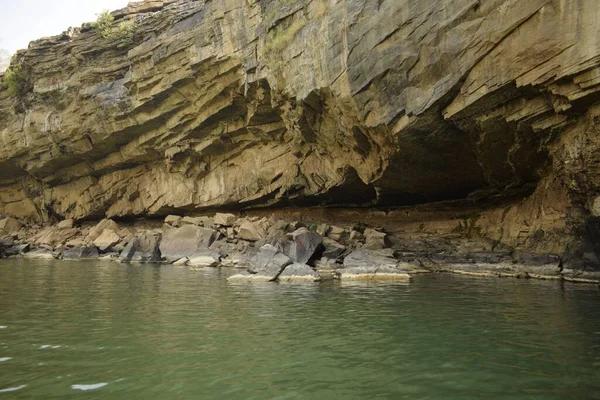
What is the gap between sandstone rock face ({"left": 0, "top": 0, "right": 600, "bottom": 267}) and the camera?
1282 centimetres

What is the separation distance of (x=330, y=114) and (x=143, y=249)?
602 inches

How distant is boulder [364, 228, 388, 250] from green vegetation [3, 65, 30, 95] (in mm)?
31330

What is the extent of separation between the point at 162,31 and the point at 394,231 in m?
19.7

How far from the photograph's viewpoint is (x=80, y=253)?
95.1 feet

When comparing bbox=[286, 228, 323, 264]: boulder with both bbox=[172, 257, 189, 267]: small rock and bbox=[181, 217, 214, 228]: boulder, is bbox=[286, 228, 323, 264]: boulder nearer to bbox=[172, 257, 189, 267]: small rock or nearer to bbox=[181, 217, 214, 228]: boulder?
bbox=[172, 257, 189, 267]: small rock

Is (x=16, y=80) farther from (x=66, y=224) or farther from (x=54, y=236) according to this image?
(x=54, y=236)

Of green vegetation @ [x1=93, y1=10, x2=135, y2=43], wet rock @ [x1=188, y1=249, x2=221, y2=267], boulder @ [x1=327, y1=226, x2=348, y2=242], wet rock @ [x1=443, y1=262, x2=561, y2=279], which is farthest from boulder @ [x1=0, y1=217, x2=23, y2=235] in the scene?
wet rock @ [x1=443, y1=262, x2=561, y2=279]

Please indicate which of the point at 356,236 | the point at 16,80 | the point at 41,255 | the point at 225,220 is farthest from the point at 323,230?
the point at 16,80

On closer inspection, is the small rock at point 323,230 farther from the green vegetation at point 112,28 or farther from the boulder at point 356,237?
the green vegetation at point 112,28

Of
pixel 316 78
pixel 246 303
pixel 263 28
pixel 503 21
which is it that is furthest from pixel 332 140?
pixel 246 303

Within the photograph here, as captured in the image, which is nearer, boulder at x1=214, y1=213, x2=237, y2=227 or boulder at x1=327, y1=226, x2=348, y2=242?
boulder at x1=327, y1=226, x2=348, y2=242

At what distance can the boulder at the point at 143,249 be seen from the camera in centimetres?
2592

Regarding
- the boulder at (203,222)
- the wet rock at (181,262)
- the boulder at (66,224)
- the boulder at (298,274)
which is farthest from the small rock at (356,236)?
the boulder at (66,224)

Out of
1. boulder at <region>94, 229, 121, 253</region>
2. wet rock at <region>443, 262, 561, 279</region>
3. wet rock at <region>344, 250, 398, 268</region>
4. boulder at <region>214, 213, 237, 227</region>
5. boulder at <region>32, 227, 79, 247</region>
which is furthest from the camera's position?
boulder at <region>32, 227, 79, 247</region>
